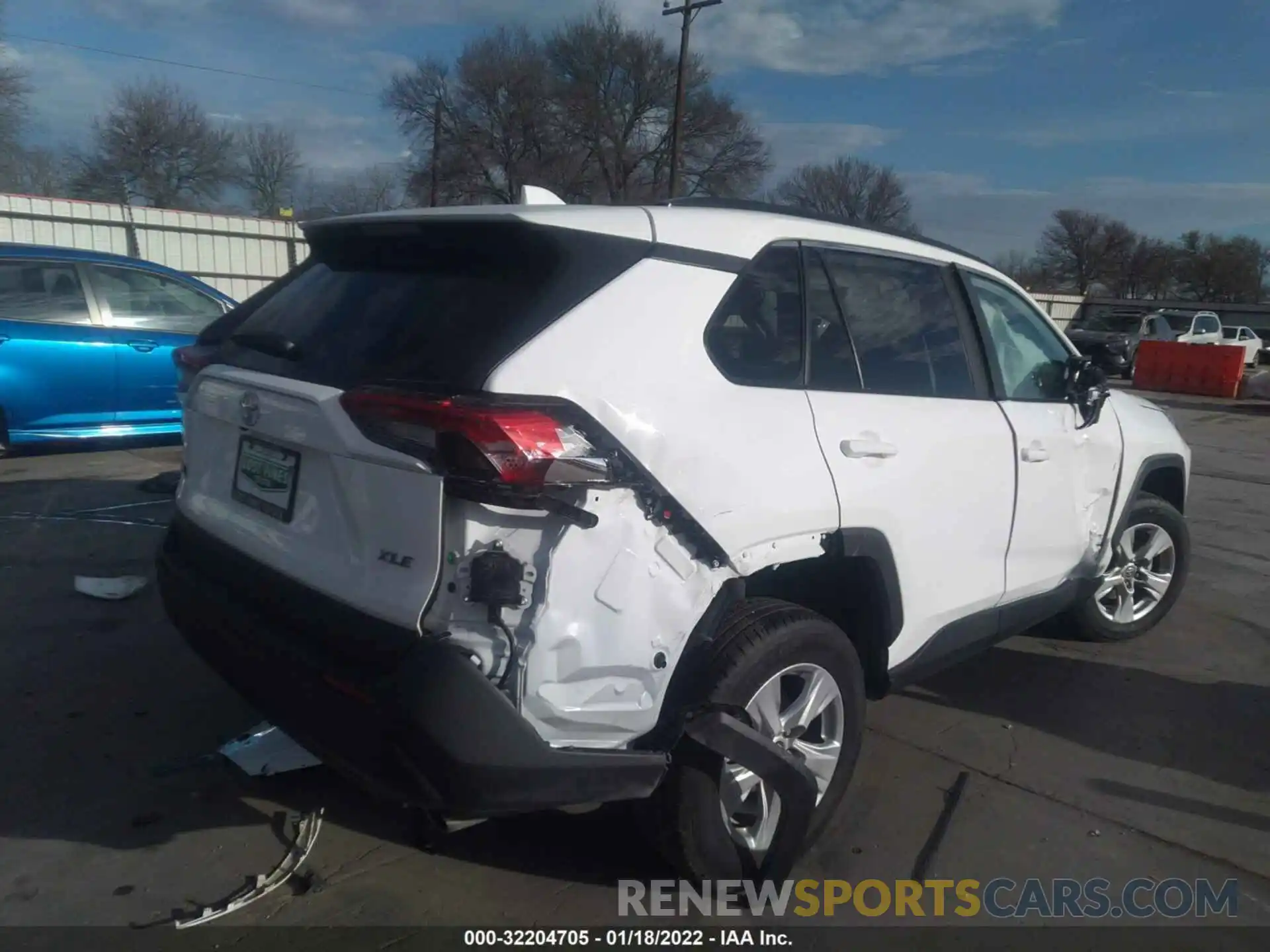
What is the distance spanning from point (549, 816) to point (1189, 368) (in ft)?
77.6

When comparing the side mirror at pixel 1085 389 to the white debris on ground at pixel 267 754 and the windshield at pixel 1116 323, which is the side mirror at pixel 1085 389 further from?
the windshield at pixel 1116 323

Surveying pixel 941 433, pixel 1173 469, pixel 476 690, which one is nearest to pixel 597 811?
pixel 476 690

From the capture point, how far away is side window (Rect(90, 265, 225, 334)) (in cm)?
828

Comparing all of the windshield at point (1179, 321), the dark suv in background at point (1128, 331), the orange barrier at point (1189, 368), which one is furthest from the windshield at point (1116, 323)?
the orange barrier at point (1189, 368)

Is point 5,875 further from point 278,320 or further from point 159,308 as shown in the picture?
point 159,308

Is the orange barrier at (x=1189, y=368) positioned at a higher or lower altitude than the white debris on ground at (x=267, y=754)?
lower

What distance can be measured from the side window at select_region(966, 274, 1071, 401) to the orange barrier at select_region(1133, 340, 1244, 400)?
20671 mm

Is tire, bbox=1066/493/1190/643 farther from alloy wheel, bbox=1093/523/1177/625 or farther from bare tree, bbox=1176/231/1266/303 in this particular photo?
bare tree, bbox=1176/231/1266/303

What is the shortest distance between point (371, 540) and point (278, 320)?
95 cm

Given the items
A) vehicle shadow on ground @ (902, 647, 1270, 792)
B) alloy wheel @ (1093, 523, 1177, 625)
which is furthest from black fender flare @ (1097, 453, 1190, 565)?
vehicle shadow on ground @ (902, 647, 1270, 792)

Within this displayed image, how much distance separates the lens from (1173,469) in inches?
204

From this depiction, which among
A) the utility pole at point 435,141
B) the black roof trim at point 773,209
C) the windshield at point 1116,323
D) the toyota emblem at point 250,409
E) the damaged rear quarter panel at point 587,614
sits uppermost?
the utility pole at point 435,141

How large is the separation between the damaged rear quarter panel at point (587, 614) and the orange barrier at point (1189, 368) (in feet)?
76.1

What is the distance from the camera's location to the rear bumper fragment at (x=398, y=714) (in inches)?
88.2
